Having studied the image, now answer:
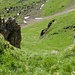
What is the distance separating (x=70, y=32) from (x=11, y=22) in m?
46.9

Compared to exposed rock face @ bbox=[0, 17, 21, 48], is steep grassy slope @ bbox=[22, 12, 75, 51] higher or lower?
lower

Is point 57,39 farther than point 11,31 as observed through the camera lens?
Yes

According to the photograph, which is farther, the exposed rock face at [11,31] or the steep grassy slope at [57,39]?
the steep grassy slope at [57,39]

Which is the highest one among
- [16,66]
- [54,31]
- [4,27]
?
[16,66]

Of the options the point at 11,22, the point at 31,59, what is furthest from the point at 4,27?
the point at 31,59

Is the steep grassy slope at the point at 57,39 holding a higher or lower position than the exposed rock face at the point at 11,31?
lower

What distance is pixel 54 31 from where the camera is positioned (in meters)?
110

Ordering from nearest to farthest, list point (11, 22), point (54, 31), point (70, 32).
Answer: point (11, 22)
point (70, 32)
point (54, 31)

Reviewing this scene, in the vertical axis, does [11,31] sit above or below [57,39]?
above

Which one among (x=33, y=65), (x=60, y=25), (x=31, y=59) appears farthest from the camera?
(x=60, y=25)

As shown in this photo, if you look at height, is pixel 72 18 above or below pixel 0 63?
below

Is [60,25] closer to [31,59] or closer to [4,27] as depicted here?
[4,27]

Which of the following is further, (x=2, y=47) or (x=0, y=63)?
(x=2, y=47)

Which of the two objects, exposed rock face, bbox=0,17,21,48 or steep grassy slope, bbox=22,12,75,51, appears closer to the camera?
exposed rock face, bbox=0,17,21,48
